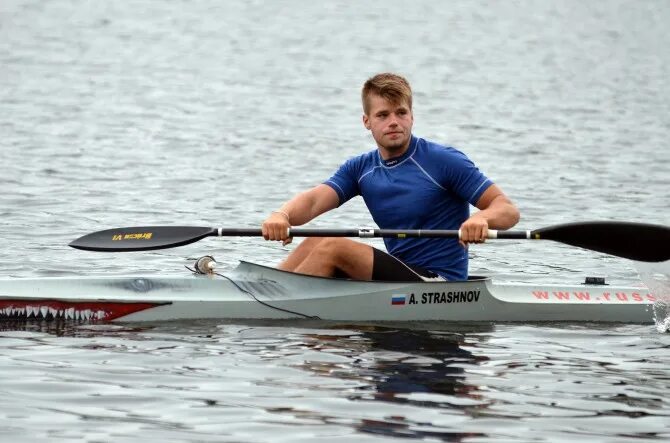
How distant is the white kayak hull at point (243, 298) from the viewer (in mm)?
11422

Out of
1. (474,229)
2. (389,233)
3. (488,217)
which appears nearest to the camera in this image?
(474,229)

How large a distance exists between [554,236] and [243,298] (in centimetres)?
250

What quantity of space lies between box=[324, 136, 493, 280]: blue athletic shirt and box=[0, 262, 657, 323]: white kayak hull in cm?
28

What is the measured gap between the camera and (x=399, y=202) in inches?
448

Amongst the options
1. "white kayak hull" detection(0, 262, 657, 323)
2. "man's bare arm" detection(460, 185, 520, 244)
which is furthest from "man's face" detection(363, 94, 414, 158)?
"white kayak hull" detection(0, 262, 657, 323)

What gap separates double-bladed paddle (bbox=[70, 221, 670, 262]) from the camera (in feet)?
36.8

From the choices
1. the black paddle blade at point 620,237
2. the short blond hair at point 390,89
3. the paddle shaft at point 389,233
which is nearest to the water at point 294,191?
the black paddle blade at point 620,237

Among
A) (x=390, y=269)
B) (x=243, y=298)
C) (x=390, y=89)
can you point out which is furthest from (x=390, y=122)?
(x=243, y=298)

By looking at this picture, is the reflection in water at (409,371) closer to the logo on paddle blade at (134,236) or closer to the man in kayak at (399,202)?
the man in kayak at (399,202)

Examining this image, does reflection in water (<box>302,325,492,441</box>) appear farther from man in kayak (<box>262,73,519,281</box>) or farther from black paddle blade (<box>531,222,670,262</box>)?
black paddle blade (<box>531,222,670,262</box>)

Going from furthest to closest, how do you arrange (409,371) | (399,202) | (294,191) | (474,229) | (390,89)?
1. (294,191)
2. (399,202)
3. (390,89)
4. (474,229)
5. (409,371)

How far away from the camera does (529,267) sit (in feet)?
49.7

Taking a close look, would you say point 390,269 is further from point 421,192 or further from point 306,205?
point 306,205

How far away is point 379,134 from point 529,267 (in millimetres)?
4441
